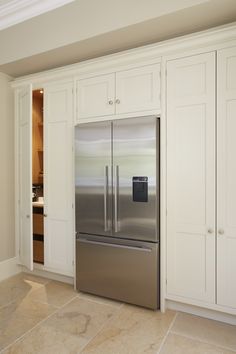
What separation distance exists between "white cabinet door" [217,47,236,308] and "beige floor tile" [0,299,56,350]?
65.6 inches

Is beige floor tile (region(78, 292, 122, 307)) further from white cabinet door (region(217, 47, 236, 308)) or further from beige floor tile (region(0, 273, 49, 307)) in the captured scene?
white cabinet door (region(217, 47, 236, 308))

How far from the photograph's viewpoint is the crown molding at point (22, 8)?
252 cm

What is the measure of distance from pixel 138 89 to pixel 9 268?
2743 millimetres

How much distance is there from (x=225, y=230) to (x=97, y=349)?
1409 millimetres

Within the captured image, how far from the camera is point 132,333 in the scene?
7.05ft

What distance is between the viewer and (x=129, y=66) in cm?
260

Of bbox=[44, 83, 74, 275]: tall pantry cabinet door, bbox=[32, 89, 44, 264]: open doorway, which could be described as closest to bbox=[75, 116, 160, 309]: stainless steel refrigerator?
bbox=[44, 83, 74, 275]: tall pantry cabinet door

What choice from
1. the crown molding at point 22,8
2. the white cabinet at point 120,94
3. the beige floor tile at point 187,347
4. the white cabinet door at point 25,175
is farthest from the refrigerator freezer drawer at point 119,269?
the crown molding at point 22,8

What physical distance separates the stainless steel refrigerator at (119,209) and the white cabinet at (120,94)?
16cm

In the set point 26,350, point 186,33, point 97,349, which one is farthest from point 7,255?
point 186,33

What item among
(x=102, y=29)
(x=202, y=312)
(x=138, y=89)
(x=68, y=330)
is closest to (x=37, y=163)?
(x=138, y=89)

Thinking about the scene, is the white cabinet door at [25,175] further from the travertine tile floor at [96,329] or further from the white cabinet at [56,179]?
the travertine tile floor at [96,329]

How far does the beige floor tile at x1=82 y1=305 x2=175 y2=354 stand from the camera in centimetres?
196

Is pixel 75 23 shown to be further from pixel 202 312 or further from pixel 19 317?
pixel 202 312
